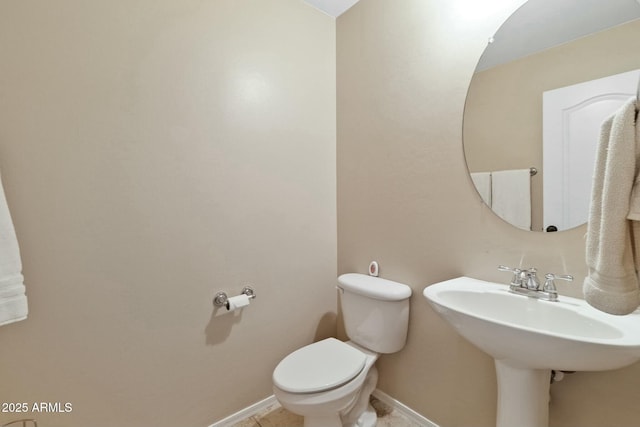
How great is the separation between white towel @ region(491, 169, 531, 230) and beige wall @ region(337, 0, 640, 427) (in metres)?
0.05

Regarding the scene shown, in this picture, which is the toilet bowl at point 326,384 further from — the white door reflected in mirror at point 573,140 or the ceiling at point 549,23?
the ceiling at point 549,23

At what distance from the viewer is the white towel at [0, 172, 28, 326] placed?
2.70 feet

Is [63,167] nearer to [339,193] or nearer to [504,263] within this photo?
[339,193]

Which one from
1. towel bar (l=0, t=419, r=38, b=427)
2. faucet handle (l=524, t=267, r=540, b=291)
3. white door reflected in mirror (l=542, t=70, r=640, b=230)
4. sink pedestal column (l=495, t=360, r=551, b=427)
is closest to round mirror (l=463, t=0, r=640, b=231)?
white door reflected in mirror (l=542, t=70, r=640, b=230)

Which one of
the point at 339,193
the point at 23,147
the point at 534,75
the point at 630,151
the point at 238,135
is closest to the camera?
the point at 630,151

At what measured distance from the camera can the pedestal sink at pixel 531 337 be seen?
700 millimetres

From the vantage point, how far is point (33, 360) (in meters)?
1.02

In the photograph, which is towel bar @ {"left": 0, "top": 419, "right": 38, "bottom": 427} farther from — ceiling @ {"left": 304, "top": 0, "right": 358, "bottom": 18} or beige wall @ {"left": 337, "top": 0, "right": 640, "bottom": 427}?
ceiling @ {"left": 304, "top": 0, "right": 358, "bottom": 18}

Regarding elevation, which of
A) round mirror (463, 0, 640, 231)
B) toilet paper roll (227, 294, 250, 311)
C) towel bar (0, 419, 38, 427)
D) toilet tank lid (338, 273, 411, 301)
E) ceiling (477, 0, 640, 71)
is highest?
ceiling (477, 0, 640, 71)

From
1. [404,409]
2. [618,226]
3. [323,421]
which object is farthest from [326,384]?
[618,226]

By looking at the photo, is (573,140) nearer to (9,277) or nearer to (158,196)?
(158,196)

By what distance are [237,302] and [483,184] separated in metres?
1.26

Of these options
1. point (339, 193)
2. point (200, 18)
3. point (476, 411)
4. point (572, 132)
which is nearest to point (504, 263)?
point (572, 132)

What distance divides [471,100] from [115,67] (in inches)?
58.9
